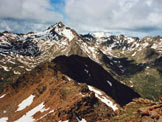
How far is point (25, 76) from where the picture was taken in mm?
106875

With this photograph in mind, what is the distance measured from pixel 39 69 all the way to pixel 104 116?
57453mm

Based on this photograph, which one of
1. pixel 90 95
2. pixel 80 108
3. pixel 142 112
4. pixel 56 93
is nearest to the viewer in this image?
pixel 142 112

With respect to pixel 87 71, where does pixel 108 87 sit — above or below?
below

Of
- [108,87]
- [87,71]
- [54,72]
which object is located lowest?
[108,87]

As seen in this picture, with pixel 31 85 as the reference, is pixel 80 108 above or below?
below

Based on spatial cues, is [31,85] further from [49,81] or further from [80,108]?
[80,108]

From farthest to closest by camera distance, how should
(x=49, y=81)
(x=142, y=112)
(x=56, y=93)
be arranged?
(x=49, y=81)
(x=56, y=93)
(x=142, y=112)

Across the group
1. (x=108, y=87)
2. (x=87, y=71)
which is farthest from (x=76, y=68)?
(x=108, y=87)

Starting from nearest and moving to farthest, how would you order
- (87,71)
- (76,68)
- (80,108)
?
1. (80,108)
2. (76,68)
3. (87,71)

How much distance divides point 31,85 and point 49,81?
1364 centimetres

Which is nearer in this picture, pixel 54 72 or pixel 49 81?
pixel 49 81

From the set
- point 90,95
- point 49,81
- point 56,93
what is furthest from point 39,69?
point 90,95

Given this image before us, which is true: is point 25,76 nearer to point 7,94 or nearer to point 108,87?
point 7,94

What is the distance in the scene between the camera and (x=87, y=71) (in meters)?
170
